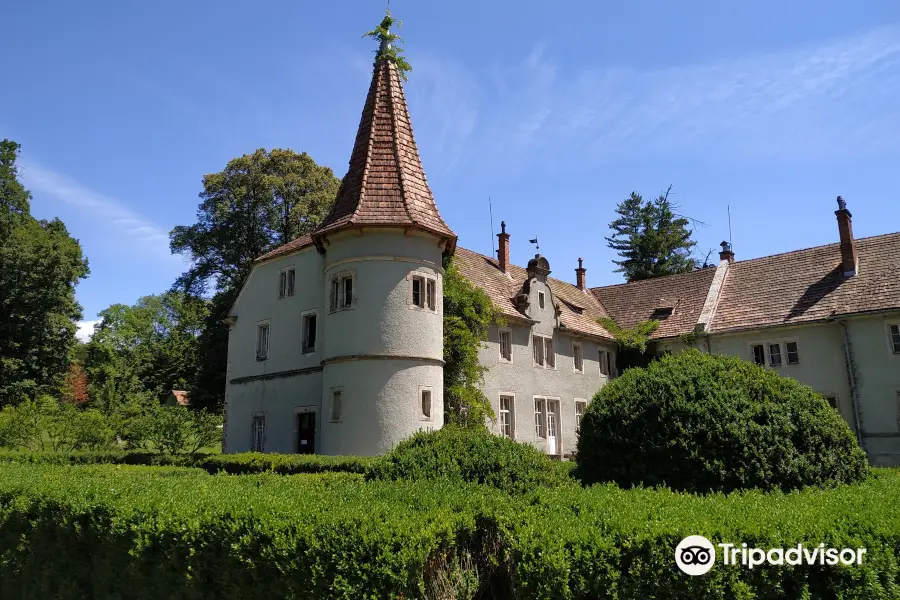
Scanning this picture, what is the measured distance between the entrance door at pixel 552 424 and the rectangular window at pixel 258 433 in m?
12.4

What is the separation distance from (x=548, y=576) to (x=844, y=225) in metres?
31.0

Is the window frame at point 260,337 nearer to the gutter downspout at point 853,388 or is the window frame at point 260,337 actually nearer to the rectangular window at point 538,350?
the rectangular window at point 538,350

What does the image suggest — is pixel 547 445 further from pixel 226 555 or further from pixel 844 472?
pixel 226 555

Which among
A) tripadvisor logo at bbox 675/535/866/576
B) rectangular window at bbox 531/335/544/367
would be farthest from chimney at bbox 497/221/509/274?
tripadvisor logo at bbox 675/535/866/576

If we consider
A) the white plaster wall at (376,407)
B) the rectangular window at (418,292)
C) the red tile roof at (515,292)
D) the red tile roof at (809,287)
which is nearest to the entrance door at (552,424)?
the red tile roof at (515,292)

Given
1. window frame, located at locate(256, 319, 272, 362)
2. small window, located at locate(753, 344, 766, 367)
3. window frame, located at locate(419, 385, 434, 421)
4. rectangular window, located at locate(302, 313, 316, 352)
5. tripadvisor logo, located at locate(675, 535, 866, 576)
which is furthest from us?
small window, located at locate(753, 344, 766, 367)

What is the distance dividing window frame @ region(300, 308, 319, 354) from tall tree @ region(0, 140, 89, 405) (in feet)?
81.1

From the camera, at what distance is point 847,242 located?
29406 mm

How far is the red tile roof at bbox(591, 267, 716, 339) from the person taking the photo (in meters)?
33.2

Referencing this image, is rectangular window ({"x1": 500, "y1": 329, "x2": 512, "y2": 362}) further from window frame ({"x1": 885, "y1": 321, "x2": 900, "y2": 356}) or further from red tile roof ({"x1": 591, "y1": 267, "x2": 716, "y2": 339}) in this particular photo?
window frame ({"x1": 885, "y1": 321, "x2": 900, "y2": 356})

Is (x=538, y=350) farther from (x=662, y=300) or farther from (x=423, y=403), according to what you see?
(x=662, y=300)

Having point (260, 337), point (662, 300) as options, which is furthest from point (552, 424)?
point (260, 337)

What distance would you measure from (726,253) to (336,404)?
25229mm

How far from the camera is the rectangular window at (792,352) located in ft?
94.4
